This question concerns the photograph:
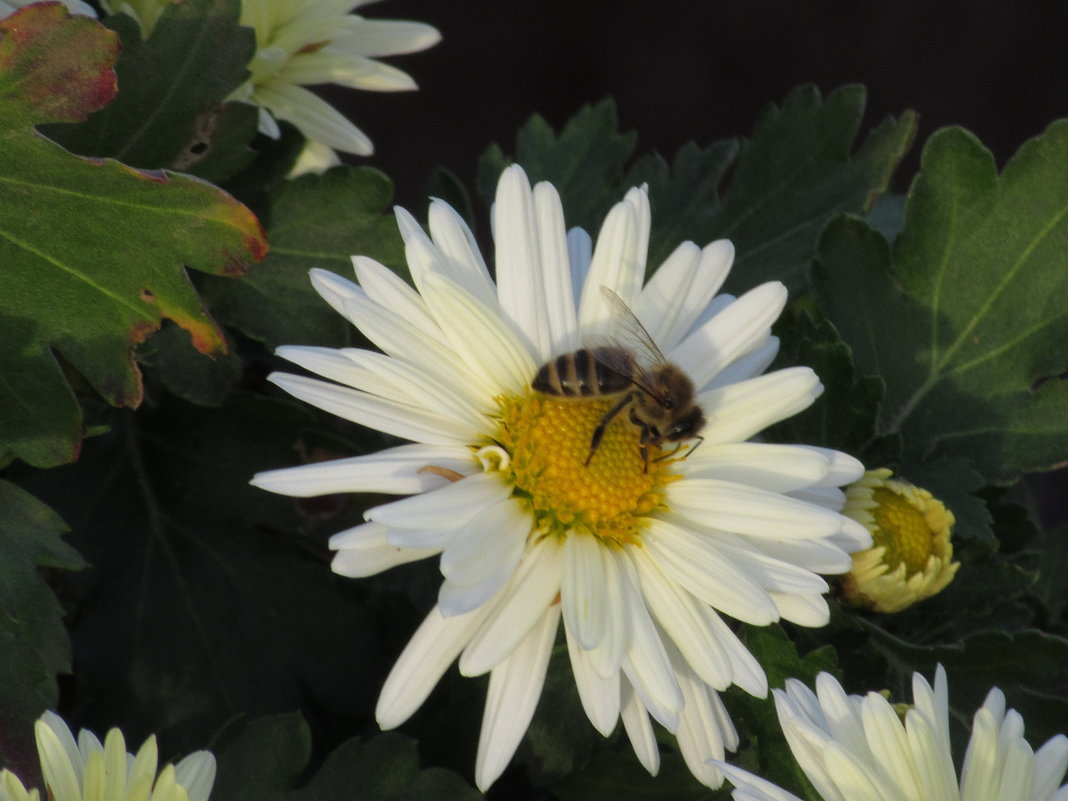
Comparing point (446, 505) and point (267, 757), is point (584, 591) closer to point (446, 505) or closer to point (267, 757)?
point (446, 505)

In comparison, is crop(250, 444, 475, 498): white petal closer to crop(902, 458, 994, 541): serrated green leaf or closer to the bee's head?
the bee's head

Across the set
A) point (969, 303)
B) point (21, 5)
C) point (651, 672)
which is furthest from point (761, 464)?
point (21, 5)

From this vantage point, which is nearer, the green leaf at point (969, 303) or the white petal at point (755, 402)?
the white petal at point (755, 402)

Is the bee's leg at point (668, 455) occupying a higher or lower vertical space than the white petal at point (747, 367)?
lower

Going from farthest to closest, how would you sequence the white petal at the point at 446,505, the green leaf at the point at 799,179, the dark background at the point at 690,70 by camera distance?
1. the dark background at the point at 690,70
2. the green leaf at the point at 799,179
3. the white petal at the point at 446,505

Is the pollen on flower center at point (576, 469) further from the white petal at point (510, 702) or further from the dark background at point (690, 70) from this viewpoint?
the dark background at point (690, 70)

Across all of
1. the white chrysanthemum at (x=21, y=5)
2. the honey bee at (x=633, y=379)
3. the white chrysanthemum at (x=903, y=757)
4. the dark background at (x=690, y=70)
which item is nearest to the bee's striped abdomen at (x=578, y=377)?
the honey bee at (x=633, y=379)

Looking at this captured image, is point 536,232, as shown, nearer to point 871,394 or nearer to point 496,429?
point 496,429

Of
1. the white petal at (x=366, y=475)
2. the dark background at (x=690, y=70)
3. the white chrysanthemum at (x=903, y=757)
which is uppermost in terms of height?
the white petal at (x=366, y=475)

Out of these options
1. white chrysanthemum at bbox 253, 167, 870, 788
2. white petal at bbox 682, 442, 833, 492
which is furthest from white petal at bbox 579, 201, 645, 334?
white petal at bbox 682, 442, 833, 492
